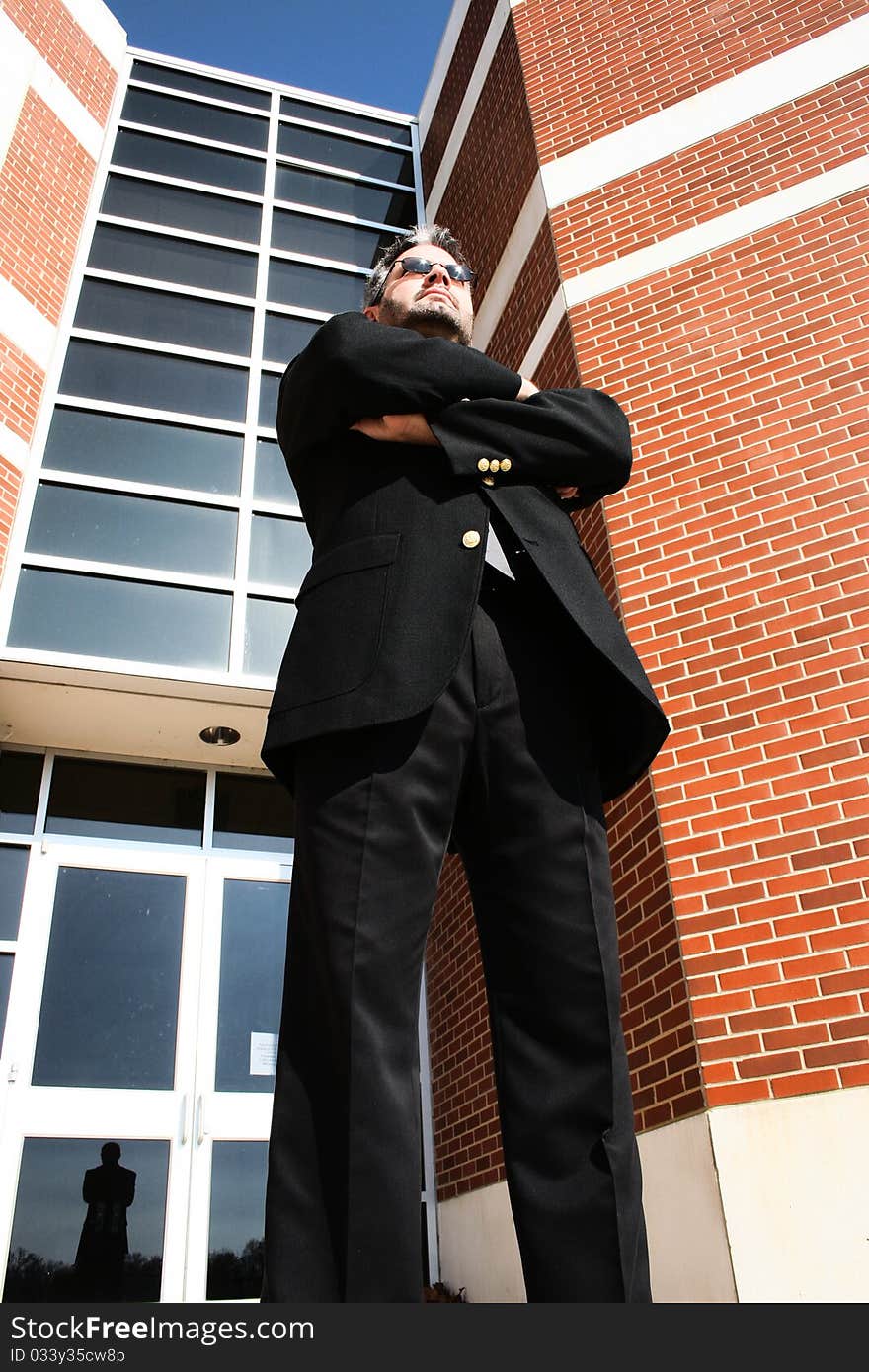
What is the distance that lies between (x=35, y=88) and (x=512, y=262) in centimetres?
474

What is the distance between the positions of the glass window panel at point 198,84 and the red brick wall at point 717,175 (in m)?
5.80

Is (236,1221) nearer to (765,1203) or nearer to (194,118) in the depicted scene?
(765,1203)

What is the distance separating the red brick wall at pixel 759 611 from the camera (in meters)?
4.19

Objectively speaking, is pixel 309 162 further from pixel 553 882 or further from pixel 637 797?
pixel 553 882

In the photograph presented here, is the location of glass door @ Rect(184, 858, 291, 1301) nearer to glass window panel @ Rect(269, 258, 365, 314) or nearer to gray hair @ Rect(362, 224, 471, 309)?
gray hair @ Rect(362, 224, 471, 309)

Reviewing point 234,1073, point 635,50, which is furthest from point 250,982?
point 635,50

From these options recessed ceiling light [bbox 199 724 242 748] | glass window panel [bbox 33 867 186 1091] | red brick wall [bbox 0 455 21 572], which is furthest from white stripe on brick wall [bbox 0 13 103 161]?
glass window panel [bbox 33 867 186 1091]

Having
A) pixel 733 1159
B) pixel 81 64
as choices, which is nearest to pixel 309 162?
pixel 81 64

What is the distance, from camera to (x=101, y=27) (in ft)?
33.2

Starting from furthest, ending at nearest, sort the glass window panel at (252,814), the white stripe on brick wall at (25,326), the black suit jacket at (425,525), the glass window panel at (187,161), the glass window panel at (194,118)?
the glass window panel at (194,118), the glass window panel at (187,161), the white stripe on brick wall at (25,326), the glass window panel at (252,814), the black suit jacket at (425,525)

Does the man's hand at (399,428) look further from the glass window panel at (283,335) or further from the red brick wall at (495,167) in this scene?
the glass window panel at (283,335)

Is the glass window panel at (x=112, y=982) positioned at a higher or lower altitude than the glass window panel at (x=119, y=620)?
lower

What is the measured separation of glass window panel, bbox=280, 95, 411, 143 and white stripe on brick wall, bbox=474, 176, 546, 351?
425 centimetres

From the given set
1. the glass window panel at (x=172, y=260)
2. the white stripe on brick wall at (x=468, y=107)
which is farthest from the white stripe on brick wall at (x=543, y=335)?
the glass window panel at (x=172, y=260)
